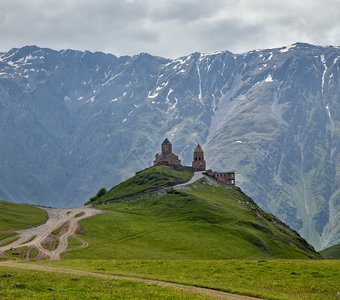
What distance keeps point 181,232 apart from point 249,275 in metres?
72.6

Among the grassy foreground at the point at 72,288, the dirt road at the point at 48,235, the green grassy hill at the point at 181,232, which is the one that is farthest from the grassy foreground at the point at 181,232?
the grassy foreground at the point at 72,288

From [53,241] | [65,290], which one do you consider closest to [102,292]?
[65,290]

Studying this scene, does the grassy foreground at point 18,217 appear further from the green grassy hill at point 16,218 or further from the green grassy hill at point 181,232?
the green grassy hill at point 181,232

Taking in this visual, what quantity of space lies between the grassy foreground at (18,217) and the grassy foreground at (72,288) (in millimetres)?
78142

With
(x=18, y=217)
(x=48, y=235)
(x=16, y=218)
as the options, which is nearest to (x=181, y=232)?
(x=48, y=235)

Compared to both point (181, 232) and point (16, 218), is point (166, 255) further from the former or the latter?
point (16, 218)

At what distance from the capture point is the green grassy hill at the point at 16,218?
4737 inches

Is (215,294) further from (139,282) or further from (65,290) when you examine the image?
(65,290)

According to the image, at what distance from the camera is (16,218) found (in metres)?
136

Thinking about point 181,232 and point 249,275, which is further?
point 181,232

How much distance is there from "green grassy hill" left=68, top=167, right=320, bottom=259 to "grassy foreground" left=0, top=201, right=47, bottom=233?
49.8 ft

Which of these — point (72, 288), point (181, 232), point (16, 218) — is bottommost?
point (72, 288)

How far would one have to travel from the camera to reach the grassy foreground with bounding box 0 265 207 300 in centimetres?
3533

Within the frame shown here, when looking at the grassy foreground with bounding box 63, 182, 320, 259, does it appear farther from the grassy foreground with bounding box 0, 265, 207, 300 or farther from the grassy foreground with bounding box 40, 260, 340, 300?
the grassy foreground with bounding box 0, 265, 207, 300
